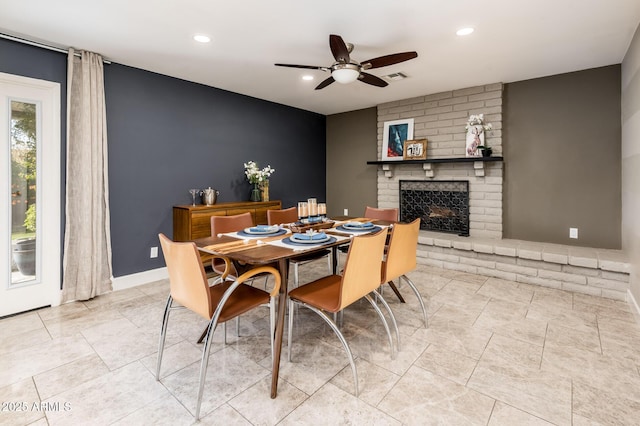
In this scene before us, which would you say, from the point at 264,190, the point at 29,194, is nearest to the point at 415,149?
the point at 264,190

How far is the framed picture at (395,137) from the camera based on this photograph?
4805 mm

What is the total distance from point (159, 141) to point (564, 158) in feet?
15.2

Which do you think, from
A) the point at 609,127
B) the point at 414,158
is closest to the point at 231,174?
the point at 414,158

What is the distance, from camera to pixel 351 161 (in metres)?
5.64

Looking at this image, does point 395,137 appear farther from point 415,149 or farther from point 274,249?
point 274,249

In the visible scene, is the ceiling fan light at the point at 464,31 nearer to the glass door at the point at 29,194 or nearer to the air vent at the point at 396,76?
the air vent at the point at 396,76

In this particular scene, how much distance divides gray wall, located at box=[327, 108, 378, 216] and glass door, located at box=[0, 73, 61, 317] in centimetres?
396

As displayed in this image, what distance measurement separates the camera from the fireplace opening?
436 cm

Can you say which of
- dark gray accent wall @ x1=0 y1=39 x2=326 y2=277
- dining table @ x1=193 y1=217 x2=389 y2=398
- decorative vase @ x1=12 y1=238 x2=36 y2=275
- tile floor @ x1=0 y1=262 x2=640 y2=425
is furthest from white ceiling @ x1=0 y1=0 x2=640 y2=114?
tile floor @ x1=0 y1=262 x2=640 y2=425

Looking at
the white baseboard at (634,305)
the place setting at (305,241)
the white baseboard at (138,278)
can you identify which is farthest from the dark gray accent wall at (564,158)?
the white baseboard at (138,278)

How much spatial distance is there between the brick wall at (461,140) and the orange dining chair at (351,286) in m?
2.81

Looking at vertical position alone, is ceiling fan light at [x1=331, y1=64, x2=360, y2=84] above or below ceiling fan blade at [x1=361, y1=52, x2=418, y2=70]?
below

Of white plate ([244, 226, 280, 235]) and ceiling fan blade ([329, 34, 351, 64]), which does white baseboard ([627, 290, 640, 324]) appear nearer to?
white plate ([244, 226, 280, 235])

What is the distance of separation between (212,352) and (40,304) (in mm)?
1932
